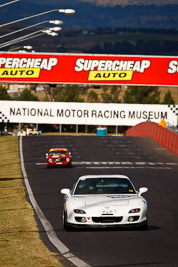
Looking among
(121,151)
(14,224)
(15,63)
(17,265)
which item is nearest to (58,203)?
(14,224)

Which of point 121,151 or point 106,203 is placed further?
point 121,151

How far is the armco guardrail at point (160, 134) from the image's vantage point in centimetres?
5514

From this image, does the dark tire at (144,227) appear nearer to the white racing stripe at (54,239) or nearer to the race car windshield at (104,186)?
the race car windshield at (104,186)

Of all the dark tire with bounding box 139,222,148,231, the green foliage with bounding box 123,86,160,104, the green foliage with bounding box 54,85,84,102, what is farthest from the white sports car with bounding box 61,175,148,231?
the green foliage with bounding box 123,86,160,104

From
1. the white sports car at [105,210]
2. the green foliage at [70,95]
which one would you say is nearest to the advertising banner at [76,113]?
the green foliage at [70,95]

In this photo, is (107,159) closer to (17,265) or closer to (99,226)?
(99,226)

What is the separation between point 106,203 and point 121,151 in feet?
138

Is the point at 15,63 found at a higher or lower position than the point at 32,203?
higher

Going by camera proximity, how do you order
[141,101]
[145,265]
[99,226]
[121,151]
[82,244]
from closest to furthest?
1. [145,265]
2. [82,244]
3. [99,226]
4. [121,151]
5. [141,101]

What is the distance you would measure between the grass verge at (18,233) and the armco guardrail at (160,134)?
23.3 meters

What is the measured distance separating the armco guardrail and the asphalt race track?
69 centimetres

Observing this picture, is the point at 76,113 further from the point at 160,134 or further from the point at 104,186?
the point at 104,186

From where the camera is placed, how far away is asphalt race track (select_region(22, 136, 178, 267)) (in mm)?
13141

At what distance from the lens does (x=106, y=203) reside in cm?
1617
